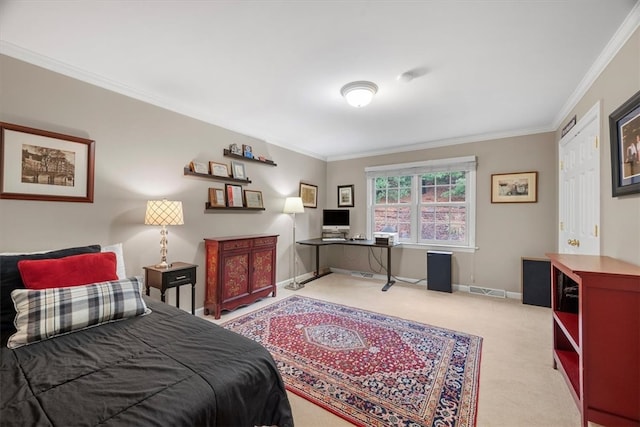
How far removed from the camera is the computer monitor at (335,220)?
522 cm

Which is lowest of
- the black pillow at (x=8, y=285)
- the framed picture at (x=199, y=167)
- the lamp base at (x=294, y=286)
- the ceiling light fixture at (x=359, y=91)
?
the lamp base at (x=294, y=286)

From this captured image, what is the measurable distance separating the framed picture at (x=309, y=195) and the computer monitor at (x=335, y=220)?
29cm

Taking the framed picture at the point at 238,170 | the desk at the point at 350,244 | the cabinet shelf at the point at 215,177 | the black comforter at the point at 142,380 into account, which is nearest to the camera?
the black comforter at the point at 142,380

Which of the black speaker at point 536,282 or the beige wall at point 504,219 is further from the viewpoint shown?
the beige wall at point 504,219

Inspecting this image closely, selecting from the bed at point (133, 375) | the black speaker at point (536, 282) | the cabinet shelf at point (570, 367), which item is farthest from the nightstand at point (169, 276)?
the black speaker at point (536, 282)

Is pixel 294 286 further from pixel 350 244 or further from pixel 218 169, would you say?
pixel 218 169

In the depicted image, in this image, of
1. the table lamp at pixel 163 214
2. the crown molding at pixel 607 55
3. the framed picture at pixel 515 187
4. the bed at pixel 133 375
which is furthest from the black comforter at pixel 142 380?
the framed picture at pixel 515 187

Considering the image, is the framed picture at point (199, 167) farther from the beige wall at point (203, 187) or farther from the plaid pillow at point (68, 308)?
the plaid pillow at point (68, 308)

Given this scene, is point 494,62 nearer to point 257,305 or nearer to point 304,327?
point 304,327

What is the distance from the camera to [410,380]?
195 cm

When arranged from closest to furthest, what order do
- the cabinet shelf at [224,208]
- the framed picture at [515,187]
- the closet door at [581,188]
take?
the closet door at [581,188]
the cabinet shelf at [224,208]
the framed picture at [515,187]

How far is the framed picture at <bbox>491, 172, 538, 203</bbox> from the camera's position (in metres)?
3.76

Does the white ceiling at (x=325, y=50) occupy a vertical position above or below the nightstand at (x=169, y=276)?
above

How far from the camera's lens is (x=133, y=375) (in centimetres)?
109
